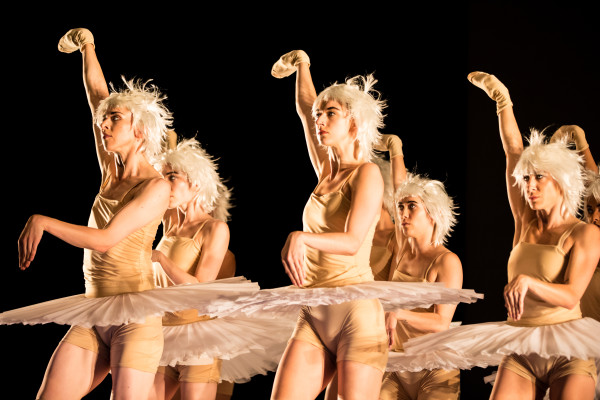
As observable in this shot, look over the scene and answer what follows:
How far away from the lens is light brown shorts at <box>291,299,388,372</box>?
2668 millimetres

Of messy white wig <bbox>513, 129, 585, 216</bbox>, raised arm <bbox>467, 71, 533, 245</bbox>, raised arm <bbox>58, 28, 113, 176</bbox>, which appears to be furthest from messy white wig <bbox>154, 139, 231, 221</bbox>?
messy white wig <bbox>513, 129, 585, 216</bbox>

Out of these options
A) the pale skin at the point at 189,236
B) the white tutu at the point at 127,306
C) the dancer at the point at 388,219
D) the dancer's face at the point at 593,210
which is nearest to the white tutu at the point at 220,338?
the pale skin at the point at 189,236

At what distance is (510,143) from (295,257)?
1.64 m

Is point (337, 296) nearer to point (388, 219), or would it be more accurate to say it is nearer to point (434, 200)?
point (434, 200)

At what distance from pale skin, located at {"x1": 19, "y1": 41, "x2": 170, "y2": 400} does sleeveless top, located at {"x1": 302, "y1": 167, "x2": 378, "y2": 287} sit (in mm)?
547

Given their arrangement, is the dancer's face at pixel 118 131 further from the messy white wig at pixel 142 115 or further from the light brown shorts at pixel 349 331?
the light brown shorts at pixel 349 331

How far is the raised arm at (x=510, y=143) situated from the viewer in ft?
11.8

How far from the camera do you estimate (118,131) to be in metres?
3.08

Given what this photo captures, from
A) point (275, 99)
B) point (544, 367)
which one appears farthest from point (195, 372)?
point (275, 99)

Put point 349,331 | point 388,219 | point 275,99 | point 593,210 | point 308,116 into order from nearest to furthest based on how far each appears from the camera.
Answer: point 349,331 → point 308,116 → point 593,210 → point 388,219 → point 275,99

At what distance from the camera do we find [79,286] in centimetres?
502

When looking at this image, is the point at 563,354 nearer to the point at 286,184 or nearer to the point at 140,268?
the point at 140,268

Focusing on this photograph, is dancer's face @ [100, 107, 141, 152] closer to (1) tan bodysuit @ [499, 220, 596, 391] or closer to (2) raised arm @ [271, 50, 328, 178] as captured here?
(2) raised arm @ [271, 50, 328, 178]

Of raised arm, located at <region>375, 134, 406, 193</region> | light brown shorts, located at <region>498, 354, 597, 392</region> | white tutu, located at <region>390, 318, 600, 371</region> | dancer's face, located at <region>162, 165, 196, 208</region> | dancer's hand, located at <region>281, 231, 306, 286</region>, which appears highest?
raised arm, located at <region>375, 134, 406, 193</region>
